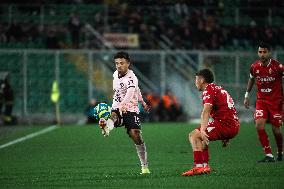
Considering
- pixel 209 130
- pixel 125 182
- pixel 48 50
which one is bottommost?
pixel 125 182

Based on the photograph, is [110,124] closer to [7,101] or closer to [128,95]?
[128,95]

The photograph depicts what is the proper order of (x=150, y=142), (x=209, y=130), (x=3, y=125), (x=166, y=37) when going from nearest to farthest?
(x=209, y=130) → (x=150, y=142) → (x=3, y=125) → (x=166, y=37)

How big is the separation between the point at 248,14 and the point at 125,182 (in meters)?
28.7

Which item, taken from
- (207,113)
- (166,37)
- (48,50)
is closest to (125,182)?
(207,113)

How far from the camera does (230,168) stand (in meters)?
12.8

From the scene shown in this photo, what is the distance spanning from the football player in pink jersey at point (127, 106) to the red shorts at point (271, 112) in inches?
125

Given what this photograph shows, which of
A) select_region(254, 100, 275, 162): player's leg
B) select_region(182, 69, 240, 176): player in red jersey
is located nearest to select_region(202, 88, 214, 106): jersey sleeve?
select_region(182, 69, 240, 176): player in red jersey

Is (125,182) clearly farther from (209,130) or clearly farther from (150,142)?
(150,142)

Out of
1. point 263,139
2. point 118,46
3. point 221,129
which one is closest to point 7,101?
point 118,46

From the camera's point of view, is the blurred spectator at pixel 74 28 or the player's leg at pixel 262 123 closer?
the player's leg at pixel 262 123

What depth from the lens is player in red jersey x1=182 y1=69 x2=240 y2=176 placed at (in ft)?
37.8

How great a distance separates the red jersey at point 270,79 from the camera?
1452 centimetres

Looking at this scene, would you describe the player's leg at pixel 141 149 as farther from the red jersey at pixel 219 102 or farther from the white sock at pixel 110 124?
the red jersey at pixel 219 102

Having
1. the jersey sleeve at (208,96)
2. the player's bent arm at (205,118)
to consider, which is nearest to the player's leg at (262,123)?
the jersey sleeve at (208,96)
